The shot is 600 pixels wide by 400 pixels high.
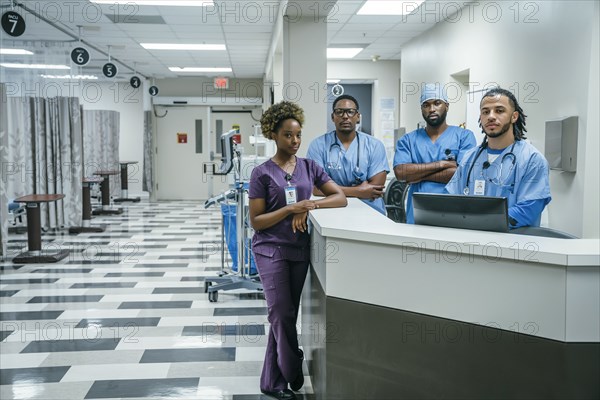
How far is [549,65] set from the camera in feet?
17.2

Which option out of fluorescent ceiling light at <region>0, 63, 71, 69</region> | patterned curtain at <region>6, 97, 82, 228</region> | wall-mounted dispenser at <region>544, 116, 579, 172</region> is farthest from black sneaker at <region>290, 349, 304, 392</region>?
patterned curtain at <region>6, 97, 82, 228</region>

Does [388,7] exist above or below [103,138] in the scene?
above

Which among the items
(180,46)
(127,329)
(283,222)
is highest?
(180,46)

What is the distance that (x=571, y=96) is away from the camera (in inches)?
191

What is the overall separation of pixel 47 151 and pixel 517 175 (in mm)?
7826

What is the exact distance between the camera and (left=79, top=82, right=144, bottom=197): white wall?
16047mm

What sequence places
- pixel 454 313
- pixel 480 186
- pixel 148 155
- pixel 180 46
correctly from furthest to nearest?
pixel 148 155, pixel 180 46, pixel 480 186, pixel 454 313

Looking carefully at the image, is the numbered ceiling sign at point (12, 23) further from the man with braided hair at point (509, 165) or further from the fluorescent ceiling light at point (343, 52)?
the fluorescent ceiling light at point (343, 52)

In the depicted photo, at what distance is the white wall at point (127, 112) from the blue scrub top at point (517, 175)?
46.8 feet

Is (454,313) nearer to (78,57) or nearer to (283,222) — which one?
(283,222)

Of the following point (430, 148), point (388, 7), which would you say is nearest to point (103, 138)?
point (388, 7)

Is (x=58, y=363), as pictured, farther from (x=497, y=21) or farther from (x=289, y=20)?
(x=497, y=21)

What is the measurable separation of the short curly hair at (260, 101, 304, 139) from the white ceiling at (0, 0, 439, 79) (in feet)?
9.29

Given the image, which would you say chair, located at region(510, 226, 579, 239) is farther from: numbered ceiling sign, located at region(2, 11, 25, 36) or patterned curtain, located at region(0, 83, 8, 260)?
patterned curtain, located at region(0, 83, 8, 260)
